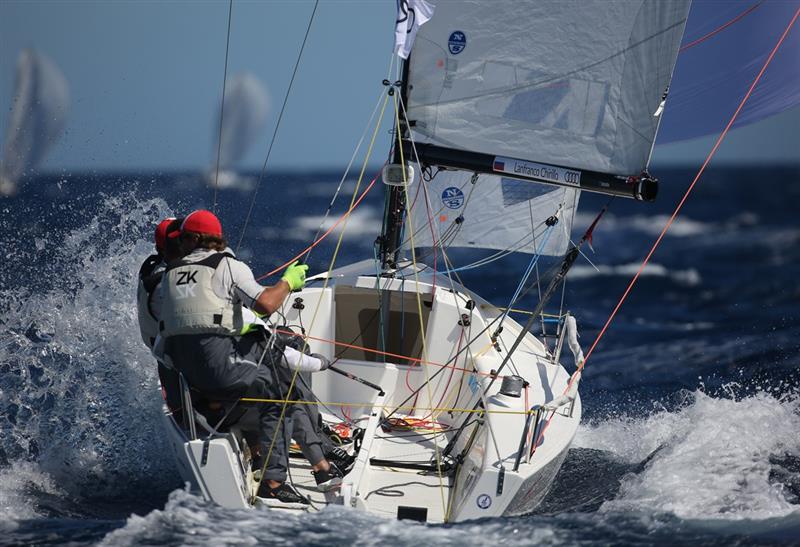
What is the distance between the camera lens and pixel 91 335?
260 inches

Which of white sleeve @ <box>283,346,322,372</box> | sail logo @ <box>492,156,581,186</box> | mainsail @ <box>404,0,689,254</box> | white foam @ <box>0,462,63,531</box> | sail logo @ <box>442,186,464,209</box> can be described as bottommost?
white foam @ <box>0,462,63,531</box>

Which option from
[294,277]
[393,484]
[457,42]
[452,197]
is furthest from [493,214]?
[294,277]

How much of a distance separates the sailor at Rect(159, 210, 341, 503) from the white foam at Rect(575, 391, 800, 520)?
5.42 ft

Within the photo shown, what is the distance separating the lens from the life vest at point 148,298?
15.8 feet

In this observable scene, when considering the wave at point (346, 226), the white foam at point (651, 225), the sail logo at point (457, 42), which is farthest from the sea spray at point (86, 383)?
the white foam at point (651, 225)

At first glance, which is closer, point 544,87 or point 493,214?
point 544,87

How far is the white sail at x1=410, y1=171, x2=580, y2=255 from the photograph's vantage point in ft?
22.6

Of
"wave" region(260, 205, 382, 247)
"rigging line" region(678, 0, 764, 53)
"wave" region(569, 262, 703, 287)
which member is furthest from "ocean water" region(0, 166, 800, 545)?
"wave" region(260, 205, 382, 247)

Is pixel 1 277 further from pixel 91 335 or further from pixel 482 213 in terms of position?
pixel 482 213

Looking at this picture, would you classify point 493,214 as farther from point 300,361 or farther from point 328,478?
point 328,478

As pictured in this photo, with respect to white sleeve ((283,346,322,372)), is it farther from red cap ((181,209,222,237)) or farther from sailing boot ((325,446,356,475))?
red cap ((181,209,222,237))

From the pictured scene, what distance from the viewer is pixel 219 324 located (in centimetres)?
434

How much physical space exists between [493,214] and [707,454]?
8.33 ft

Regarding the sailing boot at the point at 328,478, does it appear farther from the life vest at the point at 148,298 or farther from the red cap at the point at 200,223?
the red cap at the point at 200,223
